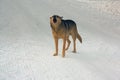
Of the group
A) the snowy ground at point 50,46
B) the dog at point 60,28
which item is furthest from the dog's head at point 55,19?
the snowy ground at point 50,46

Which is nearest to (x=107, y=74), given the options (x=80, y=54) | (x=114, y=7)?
(x=80, y=54)

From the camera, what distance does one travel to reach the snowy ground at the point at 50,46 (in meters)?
8.50

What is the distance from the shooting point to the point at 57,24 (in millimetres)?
9625

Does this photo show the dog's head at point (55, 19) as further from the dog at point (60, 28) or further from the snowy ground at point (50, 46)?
the snowy ground at point (50, 46)

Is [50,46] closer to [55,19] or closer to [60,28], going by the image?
[60,28]

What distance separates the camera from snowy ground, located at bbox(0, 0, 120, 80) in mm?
8500

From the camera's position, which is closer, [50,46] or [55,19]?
[55,19]

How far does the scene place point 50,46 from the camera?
11289 mm

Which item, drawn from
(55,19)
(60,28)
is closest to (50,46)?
(60,28)

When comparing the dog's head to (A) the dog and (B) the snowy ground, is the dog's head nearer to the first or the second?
(A) the dog

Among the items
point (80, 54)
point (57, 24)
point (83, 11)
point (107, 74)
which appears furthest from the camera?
point (83, 11)

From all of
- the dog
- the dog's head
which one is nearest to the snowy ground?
the dog

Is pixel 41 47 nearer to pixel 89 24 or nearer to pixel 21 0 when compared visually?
pixel 89 24

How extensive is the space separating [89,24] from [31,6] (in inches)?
201
